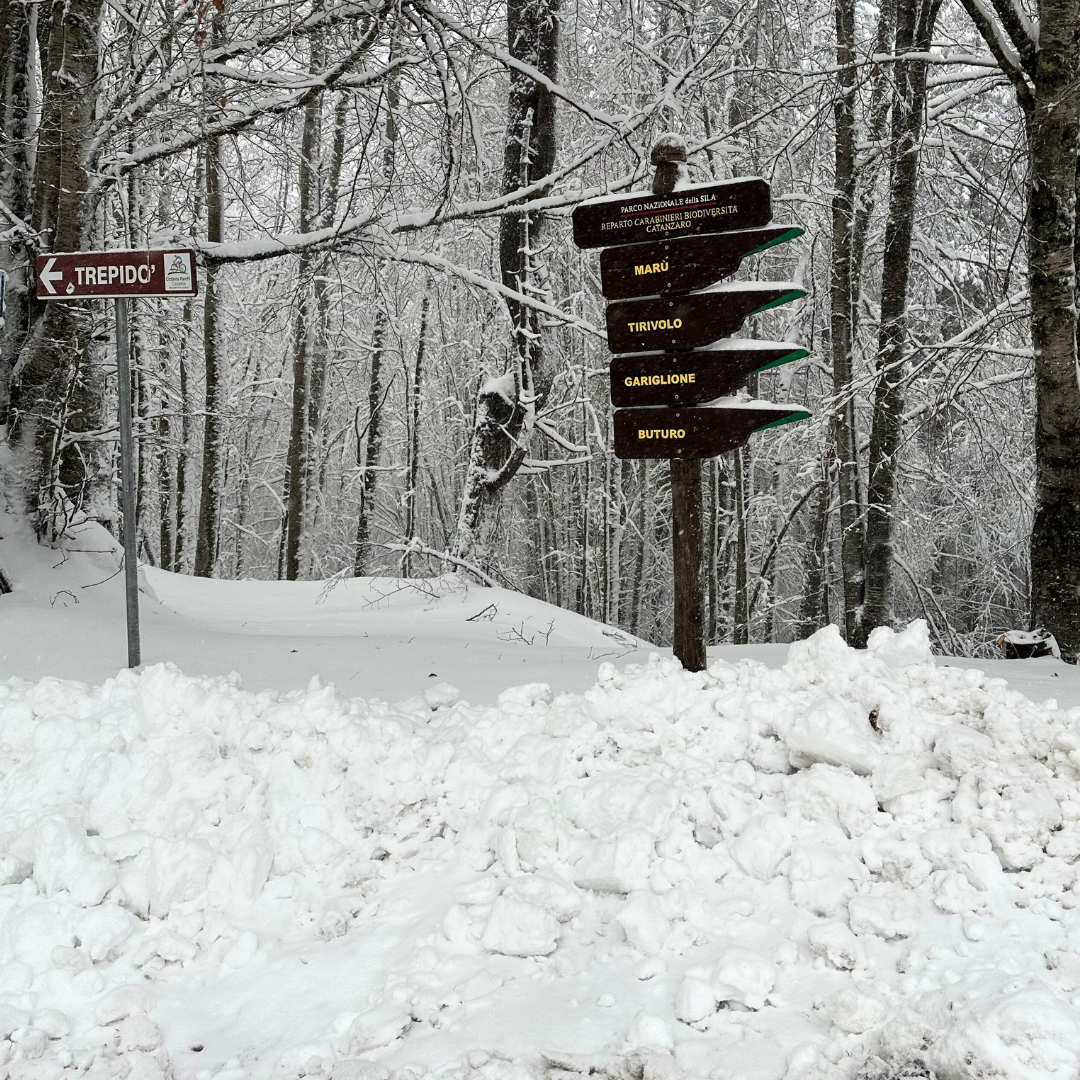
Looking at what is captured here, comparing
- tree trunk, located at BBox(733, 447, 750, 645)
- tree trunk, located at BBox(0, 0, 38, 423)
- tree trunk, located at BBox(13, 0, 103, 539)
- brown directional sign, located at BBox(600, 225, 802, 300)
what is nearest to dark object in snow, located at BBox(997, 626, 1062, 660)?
brown directional sign, located at BBox(600, 225, 802, 300)

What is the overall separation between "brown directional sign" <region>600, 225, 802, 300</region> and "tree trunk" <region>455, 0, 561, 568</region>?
9.75 ft

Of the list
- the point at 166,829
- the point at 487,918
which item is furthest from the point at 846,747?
the point at 166,829

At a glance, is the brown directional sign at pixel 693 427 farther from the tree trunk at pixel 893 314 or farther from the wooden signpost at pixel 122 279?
the tree trunk at pixel 893 314

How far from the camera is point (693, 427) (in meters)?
4.46

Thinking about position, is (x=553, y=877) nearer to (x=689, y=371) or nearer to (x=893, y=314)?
(x=689, y=371)

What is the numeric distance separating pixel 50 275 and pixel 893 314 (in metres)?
6.67

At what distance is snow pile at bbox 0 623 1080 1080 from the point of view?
8.08 feet

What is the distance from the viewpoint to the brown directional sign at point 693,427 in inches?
172

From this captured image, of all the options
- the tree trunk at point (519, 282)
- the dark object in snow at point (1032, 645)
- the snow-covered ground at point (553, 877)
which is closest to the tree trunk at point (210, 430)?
the tree trunk at point (519, 282)

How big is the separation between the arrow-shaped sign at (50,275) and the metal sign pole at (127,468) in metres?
0.29

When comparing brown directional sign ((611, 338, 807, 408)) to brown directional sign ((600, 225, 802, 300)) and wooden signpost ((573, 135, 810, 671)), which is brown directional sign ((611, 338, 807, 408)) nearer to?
wooden signpost ((573, 135, 810, 671))

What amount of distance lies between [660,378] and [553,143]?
4.30 meters

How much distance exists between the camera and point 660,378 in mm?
4531

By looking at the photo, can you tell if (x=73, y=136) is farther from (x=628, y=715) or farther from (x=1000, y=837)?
(x=1000, y=837)
